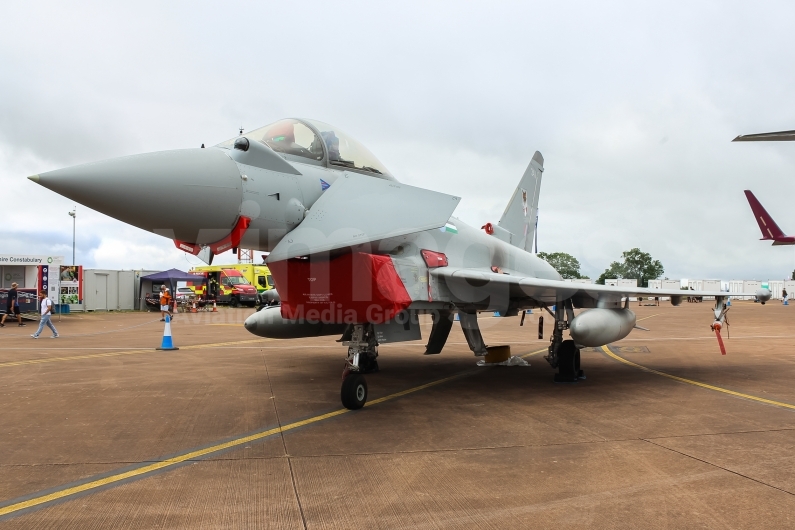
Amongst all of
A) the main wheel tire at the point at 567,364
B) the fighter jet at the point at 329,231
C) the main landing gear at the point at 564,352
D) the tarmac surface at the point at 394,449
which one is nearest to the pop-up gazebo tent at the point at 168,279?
the tarmac surface at the point at 394,449

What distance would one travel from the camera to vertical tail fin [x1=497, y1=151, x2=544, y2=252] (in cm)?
1195

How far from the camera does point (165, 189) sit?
471cm

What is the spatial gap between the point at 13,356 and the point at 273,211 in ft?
30.9

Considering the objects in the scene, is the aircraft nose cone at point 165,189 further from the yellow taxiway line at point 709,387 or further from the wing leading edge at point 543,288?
the yellow taxiway line at point 709,387

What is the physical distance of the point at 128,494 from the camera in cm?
375

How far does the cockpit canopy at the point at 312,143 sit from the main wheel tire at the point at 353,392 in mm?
2504

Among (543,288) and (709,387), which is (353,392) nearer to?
(543,288)

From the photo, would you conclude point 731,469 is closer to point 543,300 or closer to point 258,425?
point 258,425

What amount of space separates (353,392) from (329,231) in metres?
1.99

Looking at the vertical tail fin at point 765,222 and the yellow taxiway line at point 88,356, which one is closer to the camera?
the yellow taxiway line at point 88,356

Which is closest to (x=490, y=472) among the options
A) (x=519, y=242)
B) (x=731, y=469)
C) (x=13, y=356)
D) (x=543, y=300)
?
(x=731, y=469)

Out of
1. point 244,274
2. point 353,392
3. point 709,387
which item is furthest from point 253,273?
point 709,387

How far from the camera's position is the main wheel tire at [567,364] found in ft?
29.6

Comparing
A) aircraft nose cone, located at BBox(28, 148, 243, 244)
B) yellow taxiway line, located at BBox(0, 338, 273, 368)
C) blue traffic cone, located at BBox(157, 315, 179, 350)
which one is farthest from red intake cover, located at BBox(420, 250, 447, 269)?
blue traffic cone, located at BBox(157, 315, 179, 350)
